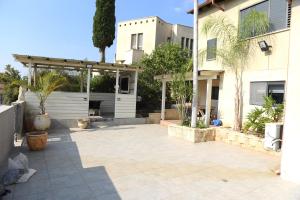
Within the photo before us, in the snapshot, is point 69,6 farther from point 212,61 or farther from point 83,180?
point 83,180

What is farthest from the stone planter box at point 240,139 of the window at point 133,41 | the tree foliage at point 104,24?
the window at point 133,41

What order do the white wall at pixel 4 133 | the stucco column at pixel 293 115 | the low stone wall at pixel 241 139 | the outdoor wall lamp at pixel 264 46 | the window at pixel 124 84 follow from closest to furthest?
the stucco column at pixel 293 115
the white wall at pixel 4 133
the low stone wall at pixel 241 139
the outdoor wall lamp at pixel 264 46
the window at pixel 124 84

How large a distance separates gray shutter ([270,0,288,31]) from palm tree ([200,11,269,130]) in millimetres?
329

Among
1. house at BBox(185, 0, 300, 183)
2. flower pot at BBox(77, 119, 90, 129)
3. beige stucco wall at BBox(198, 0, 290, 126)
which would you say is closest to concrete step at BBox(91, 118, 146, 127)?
flower pot at BBox(77, 119, 90, 129)

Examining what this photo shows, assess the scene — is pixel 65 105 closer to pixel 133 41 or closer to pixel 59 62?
pixel 59 62

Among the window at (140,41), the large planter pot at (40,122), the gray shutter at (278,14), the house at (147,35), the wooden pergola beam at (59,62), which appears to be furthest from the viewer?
the window at (140,41)

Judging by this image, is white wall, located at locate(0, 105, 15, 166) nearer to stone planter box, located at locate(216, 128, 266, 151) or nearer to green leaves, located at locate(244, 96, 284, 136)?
Result: stone planter box, located at locate(216, 128, 266, 151)

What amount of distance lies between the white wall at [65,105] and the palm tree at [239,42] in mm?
7664

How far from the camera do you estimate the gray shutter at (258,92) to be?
10.7m

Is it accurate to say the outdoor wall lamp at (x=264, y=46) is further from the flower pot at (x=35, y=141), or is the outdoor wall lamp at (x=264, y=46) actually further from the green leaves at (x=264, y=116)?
A: the flower pot at (x=35, y=141)

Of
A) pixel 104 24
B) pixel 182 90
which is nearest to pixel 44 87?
pixel 182 90

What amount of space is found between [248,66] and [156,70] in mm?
8207

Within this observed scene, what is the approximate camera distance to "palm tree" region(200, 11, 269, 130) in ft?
35.0

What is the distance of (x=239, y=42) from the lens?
36.7 feet
